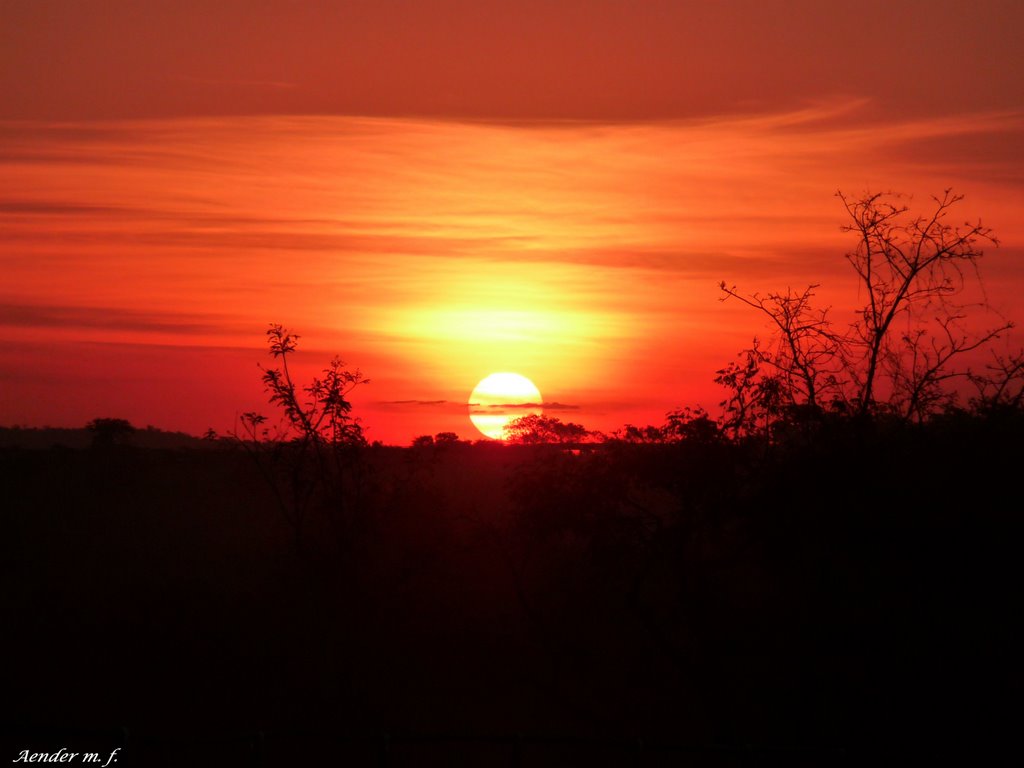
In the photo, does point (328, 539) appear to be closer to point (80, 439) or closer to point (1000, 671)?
point (1000, 671)

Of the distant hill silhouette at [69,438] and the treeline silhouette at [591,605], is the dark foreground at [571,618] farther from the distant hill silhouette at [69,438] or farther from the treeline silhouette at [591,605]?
the distant hill silhouette at [69,438]

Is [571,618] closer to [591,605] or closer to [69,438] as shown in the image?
[591,605]

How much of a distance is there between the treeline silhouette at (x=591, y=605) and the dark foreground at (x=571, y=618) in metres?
0.06

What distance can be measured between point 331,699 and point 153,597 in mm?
8114

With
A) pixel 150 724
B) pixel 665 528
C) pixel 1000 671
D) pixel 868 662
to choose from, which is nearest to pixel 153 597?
pixel 150 724

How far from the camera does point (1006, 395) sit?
18875 mm

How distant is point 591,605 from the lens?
2819cm

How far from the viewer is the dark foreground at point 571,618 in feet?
60.4

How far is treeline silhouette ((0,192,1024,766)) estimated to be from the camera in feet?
60.6

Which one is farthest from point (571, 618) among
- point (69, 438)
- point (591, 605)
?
point (69, 438)

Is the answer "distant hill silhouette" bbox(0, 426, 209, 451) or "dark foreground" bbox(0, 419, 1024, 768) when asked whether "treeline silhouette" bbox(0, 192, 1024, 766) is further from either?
Result: "distant hill silhouette" bbox(0, 426, 209, 451)

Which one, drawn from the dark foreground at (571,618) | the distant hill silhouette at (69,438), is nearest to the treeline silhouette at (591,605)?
the dark foreground at (571,618)

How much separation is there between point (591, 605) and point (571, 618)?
72cm

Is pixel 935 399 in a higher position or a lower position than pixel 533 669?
higher
